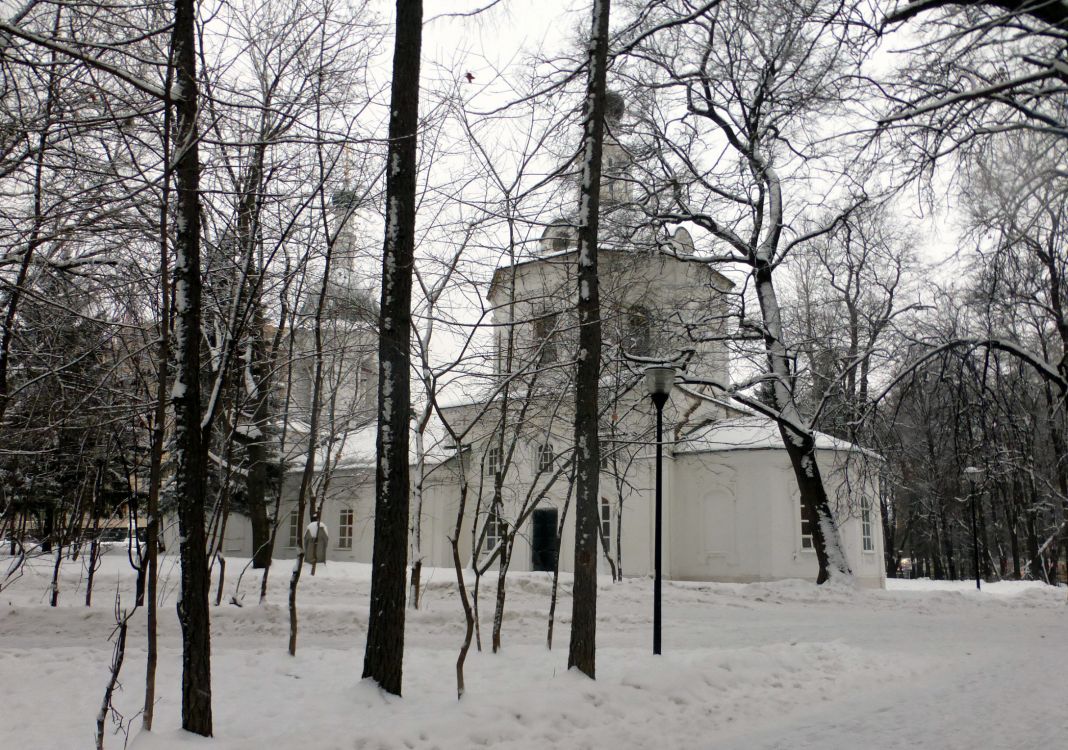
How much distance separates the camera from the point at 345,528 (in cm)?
3183

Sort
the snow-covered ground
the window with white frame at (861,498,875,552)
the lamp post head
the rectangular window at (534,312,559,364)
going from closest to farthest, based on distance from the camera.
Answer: the snow-covered ground
the lamp post head
the rectangular window at (534,312,559,364)
the window with white frame at (861,498,875,552)

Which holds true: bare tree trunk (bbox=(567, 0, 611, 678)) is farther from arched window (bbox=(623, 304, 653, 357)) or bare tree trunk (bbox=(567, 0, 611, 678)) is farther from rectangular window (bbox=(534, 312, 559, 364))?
arched window (bbox=(623, 304, 653, 357))

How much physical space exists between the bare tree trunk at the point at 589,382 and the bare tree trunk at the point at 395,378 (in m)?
1.82

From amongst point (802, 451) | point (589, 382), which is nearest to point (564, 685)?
point (589, 382)

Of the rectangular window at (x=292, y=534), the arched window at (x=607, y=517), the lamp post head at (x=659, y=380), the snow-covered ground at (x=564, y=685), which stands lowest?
the snow-covered ground at (x=564, y=685)

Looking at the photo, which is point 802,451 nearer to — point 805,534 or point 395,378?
point 805,534

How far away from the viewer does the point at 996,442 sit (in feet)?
29.1

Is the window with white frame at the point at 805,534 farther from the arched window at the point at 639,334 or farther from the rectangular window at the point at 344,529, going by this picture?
the rectangular window at the point at 344,529

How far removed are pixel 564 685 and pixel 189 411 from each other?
13.4ft

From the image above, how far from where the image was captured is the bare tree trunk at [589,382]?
7809mm

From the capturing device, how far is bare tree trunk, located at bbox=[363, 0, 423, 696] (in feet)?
21.9

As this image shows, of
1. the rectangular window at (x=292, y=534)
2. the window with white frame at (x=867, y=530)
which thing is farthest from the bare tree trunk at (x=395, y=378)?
the rectangular window at (x=292, y=534)

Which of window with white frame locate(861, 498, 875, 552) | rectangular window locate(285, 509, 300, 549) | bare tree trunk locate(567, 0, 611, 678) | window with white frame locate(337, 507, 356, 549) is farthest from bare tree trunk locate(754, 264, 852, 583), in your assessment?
rectangular window locate(285, 509, 300, 549)

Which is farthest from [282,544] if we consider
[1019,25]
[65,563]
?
[1019,25]
